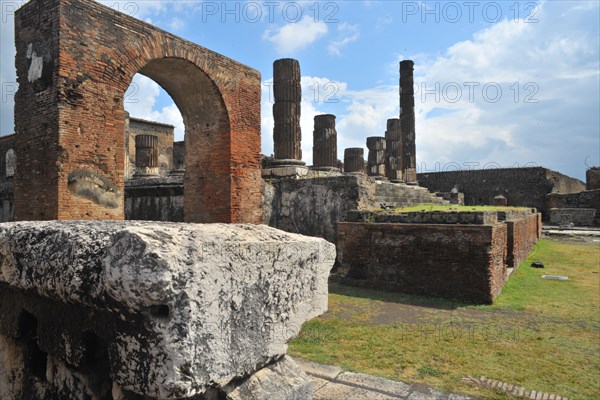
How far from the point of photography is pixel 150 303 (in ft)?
3.41

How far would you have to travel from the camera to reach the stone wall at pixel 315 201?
382 inches

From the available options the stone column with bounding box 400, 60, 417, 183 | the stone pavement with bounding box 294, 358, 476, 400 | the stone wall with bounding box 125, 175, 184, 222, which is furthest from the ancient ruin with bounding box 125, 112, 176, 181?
the stone pavement with bounding box 294, 358, 476, 400

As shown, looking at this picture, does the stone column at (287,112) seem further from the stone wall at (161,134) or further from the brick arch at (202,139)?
the stone wall at (161,134)

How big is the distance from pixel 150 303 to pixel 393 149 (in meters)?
20.1

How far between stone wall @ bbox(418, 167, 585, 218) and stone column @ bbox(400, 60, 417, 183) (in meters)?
11.8

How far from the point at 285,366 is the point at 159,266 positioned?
30.3 inches

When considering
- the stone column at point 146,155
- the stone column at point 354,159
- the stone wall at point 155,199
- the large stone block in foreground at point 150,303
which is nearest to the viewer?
the large stone block in foreground at point 150,303

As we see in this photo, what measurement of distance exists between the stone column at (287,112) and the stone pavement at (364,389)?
9.13 m

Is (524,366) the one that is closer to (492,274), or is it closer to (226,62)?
(492,274)

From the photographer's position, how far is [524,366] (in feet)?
12.0

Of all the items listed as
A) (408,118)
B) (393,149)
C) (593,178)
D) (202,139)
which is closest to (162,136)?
(393,149)

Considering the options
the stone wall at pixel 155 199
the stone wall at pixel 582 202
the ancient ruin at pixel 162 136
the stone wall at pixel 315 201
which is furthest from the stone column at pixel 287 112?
the ancient ruin at pixel 162 136

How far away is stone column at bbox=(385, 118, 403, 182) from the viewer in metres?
20.3

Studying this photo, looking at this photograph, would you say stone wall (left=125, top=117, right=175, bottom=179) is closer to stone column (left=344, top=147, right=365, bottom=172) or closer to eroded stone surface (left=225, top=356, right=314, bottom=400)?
stone column (left=344, top=147, right=365, bottom=172)
